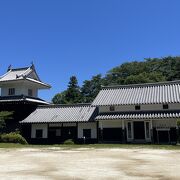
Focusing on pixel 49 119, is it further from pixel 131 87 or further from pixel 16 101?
pixel 131 87

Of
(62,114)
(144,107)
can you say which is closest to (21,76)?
(62,114)

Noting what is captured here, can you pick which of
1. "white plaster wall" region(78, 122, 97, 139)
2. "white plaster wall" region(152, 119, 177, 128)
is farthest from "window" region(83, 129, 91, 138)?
"white plaster wall" region(152, 119, 177, 128)

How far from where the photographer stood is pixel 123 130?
35594mm

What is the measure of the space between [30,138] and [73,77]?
4054cm

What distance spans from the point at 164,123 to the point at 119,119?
524 cm

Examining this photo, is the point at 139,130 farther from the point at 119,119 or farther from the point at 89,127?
the point at 89,127

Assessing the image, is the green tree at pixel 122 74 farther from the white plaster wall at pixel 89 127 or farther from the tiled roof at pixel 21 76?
the white plaster wall at pixel 89 127

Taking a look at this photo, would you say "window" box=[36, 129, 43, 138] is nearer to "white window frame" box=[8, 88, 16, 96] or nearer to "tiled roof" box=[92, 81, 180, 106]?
"white window frame" box=[8, 88, 16, 96]

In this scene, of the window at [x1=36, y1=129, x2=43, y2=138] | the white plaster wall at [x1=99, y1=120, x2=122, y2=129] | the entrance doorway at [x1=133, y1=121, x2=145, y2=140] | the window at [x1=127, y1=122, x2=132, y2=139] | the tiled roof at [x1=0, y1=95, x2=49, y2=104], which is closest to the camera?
the entrance doorway at [x1=133, y1=121, x2=145, y2=140]

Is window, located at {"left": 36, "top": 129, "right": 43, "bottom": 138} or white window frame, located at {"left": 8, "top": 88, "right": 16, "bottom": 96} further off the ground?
white window frame, located at {"left": 8, "top": 88, "right": 16, "bottom": 96}

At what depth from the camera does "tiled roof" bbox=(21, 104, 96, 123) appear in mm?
39312

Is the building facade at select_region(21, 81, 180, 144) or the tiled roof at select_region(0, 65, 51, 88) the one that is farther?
Result: the tiled roof at select_region(0, 65, 51, 88)

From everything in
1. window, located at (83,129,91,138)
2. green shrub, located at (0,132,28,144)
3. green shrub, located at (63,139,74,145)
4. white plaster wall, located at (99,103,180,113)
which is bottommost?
green shrub, located at (63,139,74,145)

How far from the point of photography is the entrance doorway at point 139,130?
117 ft
